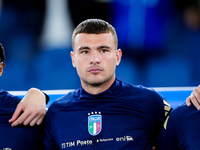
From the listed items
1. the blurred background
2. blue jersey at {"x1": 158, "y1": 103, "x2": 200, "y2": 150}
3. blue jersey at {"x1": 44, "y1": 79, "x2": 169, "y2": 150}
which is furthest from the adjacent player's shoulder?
the blurred background

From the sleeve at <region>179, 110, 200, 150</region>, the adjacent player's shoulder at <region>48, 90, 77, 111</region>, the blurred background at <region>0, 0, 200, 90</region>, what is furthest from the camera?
the blurred background at <region>0, 0, 200, 90</region>

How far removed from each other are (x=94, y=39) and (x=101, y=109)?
1.56 ft

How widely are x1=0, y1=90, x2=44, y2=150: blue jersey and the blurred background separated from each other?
365 centimetres

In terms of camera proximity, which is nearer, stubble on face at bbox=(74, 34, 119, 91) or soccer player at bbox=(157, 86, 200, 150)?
soccer player at bbox=(157, 86, 200, 150)

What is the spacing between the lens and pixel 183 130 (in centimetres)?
143

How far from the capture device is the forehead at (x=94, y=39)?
1743 millimetres

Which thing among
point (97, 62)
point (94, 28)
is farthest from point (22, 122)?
point (94, 28)

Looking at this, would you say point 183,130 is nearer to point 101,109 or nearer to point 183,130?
point 183,130

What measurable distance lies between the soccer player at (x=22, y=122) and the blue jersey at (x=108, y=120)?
0.25 feet

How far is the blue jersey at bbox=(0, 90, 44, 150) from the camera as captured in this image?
5.53ft

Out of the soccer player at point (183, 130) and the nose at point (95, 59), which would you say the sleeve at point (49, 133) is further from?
the soccer player at point (183, 130)

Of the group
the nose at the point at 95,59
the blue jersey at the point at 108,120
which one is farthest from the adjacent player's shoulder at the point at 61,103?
the nose at the point at 95,59

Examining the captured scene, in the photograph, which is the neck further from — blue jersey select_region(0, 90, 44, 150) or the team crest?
blue jersey select_region(0, 90, 44, 150)

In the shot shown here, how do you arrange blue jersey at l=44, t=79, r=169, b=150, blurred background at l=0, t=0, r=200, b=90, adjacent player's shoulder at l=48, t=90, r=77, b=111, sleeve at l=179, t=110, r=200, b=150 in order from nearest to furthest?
1. sleeve at l=179, t=110, r=200, b=150
2. blue jersey at l=44, t=79, r=169, b=150
3. adjacent player's shoulder at l=48, t=90, r=77, b=111
4. blurred background at l=0, t=0, r=200, b=90
